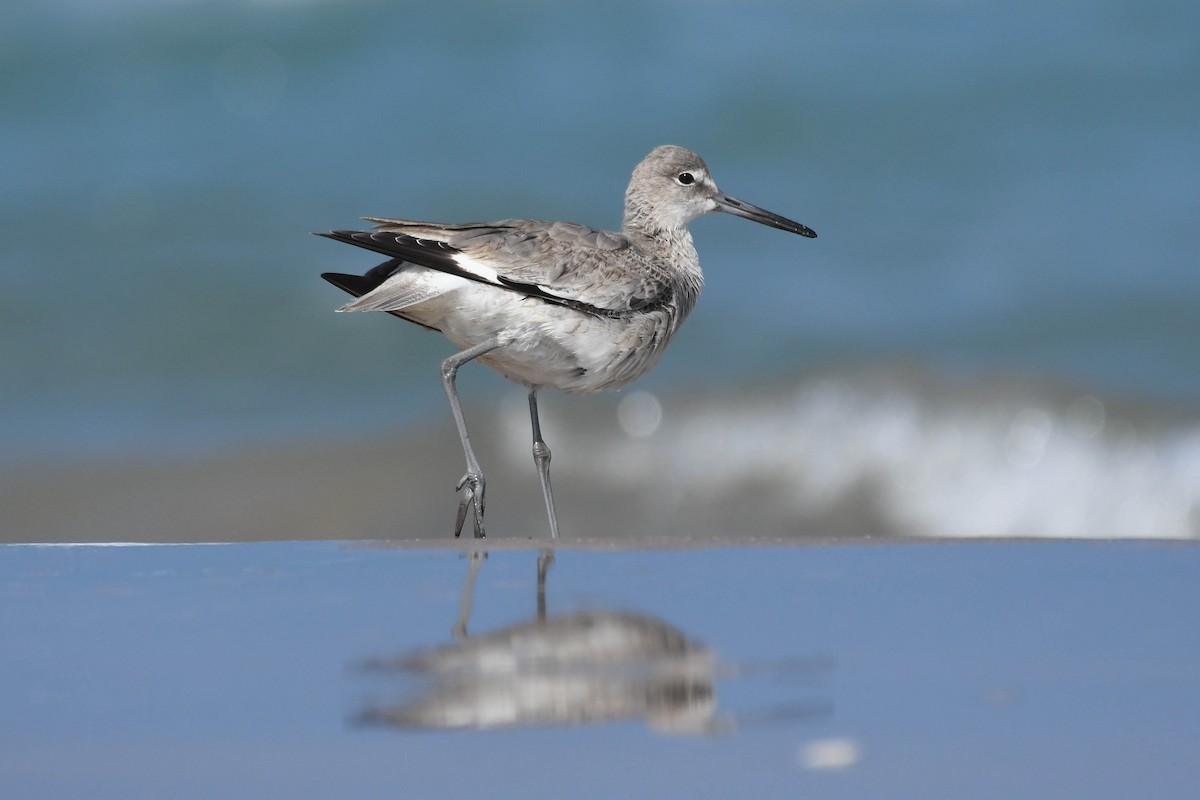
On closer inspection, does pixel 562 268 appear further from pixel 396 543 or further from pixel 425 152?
pixel 425 152

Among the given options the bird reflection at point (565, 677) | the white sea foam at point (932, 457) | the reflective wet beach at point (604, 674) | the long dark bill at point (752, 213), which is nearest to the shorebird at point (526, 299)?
the long dark bill at point (752, 213)

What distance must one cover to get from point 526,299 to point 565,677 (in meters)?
3.38

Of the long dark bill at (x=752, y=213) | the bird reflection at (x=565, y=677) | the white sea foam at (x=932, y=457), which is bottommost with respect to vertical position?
the bird reflection at (x=565, y=677)

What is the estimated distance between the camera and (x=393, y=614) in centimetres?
429

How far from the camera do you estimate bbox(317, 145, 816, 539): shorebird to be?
22.1ft

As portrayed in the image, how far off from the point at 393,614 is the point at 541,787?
1420 millimetres

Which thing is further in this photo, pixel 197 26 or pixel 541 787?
pixel 197 26

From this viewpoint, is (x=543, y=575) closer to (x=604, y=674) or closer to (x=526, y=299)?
(x=604, y=674)

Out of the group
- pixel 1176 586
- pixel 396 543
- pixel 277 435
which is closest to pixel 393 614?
pixel 396 543

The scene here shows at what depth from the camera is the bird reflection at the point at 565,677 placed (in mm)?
3309

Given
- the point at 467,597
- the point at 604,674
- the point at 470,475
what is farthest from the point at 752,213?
the point at 604,674

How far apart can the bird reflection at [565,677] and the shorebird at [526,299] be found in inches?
102

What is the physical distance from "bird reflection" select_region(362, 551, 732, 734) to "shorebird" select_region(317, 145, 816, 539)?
2602 mm

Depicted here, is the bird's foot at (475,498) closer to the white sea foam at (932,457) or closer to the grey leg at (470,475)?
the grey leg at (470,475)
